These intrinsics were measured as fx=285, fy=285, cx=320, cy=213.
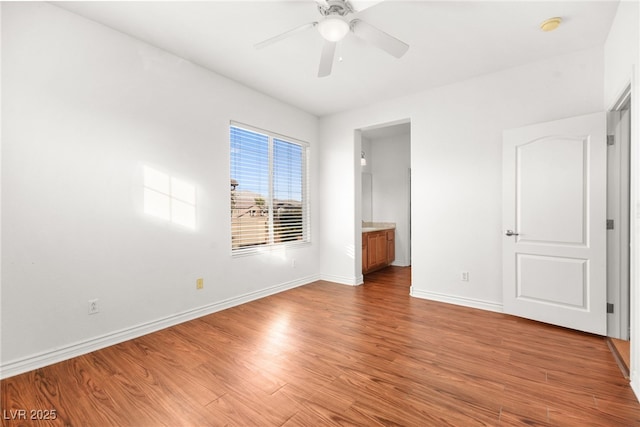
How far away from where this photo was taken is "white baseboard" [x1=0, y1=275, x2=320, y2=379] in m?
2.13

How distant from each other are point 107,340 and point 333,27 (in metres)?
3.25

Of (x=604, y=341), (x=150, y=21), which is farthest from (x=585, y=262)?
(x=150, y=21)

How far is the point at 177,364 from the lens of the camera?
2.29 m

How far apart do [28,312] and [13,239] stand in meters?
0.57

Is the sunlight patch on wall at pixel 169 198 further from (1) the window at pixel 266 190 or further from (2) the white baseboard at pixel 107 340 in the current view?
(2) the white baseboard at pixel 107 340

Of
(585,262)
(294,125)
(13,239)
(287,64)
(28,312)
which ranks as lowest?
(28,312)

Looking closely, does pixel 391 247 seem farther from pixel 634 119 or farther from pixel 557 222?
pixel 634 119

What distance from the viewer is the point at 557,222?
2.92m

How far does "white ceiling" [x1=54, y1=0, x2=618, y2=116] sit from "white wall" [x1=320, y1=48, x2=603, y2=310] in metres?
0.22

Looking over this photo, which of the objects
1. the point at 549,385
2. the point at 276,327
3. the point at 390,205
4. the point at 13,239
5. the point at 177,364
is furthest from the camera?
the point at 390,205

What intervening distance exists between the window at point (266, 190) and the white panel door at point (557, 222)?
2.90 metres

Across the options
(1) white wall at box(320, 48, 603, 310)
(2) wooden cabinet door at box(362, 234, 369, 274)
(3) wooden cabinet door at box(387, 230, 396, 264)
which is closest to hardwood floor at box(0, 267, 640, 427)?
(1) white wall at box(320, 48, 603, 310)

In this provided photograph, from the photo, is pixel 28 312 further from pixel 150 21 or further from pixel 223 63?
pixel 223 63

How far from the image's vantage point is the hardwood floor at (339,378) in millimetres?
1703
